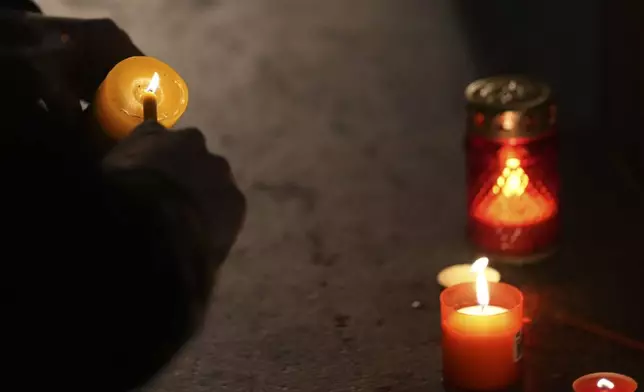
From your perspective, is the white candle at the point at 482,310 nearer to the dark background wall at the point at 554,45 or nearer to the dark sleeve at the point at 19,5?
the dark sleeve at the point at 19,5

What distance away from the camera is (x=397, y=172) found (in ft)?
4.71

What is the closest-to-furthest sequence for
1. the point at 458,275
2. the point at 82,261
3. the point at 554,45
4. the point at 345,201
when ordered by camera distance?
the point at 82,261
the point at 458,275
the point at 345,201
the point at 554,45

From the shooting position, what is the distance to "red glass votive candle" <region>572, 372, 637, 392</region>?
2.72 feet

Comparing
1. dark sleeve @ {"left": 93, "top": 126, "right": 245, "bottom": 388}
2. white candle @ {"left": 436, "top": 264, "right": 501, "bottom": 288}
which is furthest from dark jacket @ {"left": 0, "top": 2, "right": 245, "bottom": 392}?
white candle @ {"left": 436, "top": 264, "right": 501, "bottom": 288}

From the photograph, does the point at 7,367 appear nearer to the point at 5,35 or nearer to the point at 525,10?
the point at 5,35

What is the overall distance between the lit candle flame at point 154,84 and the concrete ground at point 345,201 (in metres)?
0.37

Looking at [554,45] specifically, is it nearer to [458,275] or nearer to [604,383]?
[458,275]

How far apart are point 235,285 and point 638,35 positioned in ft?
2.30

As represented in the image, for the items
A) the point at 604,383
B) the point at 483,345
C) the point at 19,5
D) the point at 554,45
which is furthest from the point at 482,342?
the point at 554,45

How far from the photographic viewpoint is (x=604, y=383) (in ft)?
2.72

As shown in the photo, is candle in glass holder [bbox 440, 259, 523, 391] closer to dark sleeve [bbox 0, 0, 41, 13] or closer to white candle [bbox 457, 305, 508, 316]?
white candle [bbox 457, 305, 508, 316]

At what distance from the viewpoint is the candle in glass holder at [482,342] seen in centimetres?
87

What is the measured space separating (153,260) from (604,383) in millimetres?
456

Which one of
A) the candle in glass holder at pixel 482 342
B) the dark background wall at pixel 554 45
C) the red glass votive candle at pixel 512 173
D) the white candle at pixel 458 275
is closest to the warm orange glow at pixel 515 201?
the red glass votive candle at pixel 512 173
